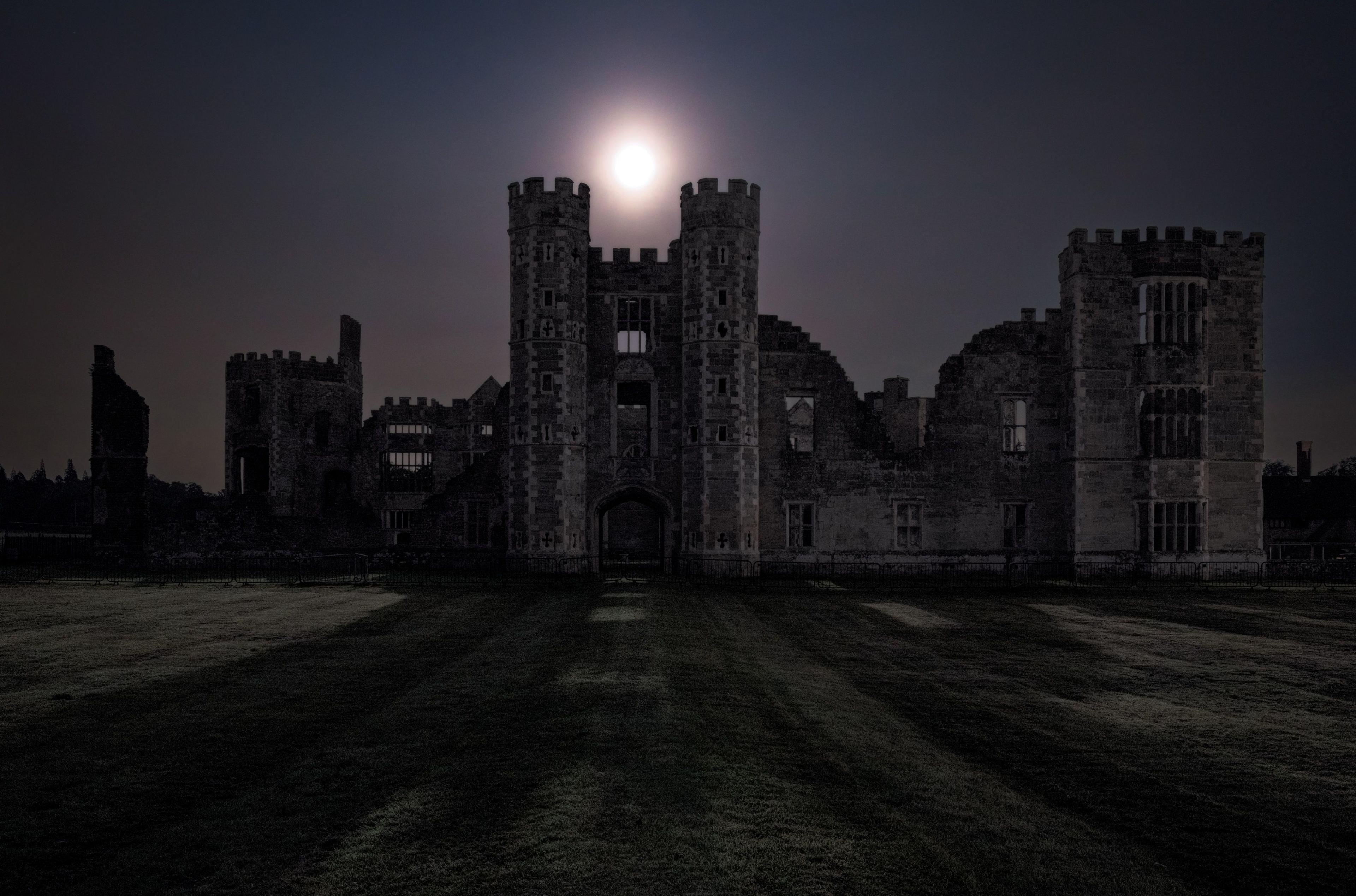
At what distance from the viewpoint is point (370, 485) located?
60.2 meters

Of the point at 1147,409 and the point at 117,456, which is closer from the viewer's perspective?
the point at 1147,409

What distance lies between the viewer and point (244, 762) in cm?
1143

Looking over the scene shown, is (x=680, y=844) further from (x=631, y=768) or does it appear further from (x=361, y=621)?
(x=361, y=621)

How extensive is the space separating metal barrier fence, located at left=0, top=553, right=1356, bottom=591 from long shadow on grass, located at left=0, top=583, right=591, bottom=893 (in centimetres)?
1748

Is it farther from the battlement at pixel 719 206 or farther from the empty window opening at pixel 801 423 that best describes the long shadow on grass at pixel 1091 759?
the empty window opening at pixel 801 423

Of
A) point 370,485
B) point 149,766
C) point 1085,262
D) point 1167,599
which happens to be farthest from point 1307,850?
point 370,485

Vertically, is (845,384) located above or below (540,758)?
above

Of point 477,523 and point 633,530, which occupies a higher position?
point 477,523

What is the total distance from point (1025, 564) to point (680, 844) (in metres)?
34.1

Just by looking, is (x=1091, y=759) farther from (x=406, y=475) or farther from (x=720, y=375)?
(x=406, y=475)

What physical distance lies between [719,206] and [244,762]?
30780 mm

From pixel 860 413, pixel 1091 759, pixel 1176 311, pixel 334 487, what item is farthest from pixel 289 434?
pixel 1091 759

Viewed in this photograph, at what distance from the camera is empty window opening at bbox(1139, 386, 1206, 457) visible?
3850 cm

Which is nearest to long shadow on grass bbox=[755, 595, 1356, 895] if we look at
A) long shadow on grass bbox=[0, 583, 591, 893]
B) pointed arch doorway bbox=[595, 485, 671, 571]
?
long shadow on grass bbox=[0, 583, 591, 893]
